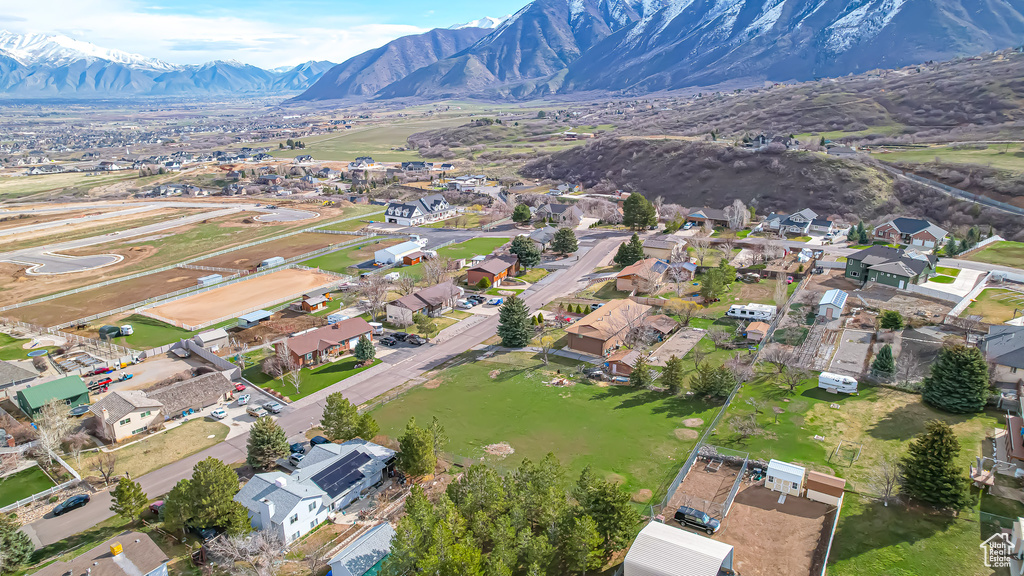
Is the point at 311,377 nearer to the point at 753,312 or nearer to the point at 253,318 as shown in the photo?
the point at 253,318

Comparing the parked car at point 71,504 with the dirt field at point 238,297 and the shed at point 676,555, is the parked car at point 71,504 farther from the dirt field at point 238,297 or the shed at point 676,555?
the shed at point 676,555

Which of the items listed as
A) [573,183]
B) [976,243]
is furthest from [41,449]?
[573,183]

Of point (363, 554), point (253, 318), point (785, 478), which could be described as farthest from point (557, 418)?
point (253, 318)

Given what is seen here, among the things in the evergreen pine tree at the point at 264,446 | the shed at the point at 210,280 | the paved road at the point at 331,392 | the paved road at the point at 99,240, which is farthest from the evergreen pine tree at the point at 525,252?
the paved road at the point at 99,240

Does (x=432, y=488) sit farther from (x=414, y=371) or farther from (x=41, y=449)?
(x=41, y=449)

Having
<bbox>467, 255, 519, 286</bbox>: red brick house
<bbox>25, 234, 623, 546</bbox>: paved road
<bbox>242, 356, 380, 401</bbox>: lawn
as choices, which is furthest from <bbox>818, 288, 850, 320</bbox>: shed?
<bbox>242, 356, 380, 401</bbox>: lawn
